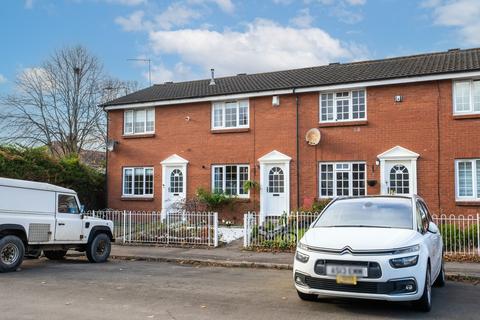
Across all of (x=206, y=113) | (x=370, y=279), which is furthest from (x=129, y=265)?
(x=206, y=113)

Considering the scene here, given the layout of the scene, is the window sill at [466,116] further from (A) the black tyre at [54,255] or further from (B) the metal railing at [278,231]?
(A) the black tyre at [54,255]

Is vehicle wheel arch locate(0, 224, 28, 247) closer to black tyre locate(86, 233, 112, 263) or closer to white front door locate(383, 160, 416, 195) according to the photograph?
black tyre locate(86, 233, 112, 263)

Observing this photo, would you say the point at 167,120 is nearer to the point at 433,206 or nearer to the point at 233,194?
the point at 233,194

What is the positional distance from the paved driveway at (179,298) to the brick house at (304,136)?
28.8ft

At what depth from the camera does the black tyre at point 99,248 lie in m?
12.9

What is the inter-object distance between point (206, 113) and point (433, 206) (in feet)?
32.4

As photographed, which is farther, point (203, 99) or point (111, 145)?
point (111, 145)

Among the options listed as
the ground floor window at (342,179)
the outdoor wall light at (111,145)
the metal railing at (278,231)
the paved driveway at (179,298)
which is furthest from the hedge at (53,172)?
the ground floor window at (342,179)

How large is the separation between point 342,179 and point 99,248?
9.81m

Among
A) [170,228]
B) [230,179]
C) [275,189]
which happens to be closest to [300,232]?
[170,228]

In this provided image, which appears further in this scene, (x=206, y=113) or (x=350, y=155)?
(x=206, y=113)

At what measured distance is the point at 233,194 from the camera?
69.6ft

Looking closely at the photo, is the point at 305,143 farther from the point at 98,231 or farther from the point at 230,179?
the point at 98,231

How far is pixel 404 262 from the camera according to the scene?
6.75 metres
